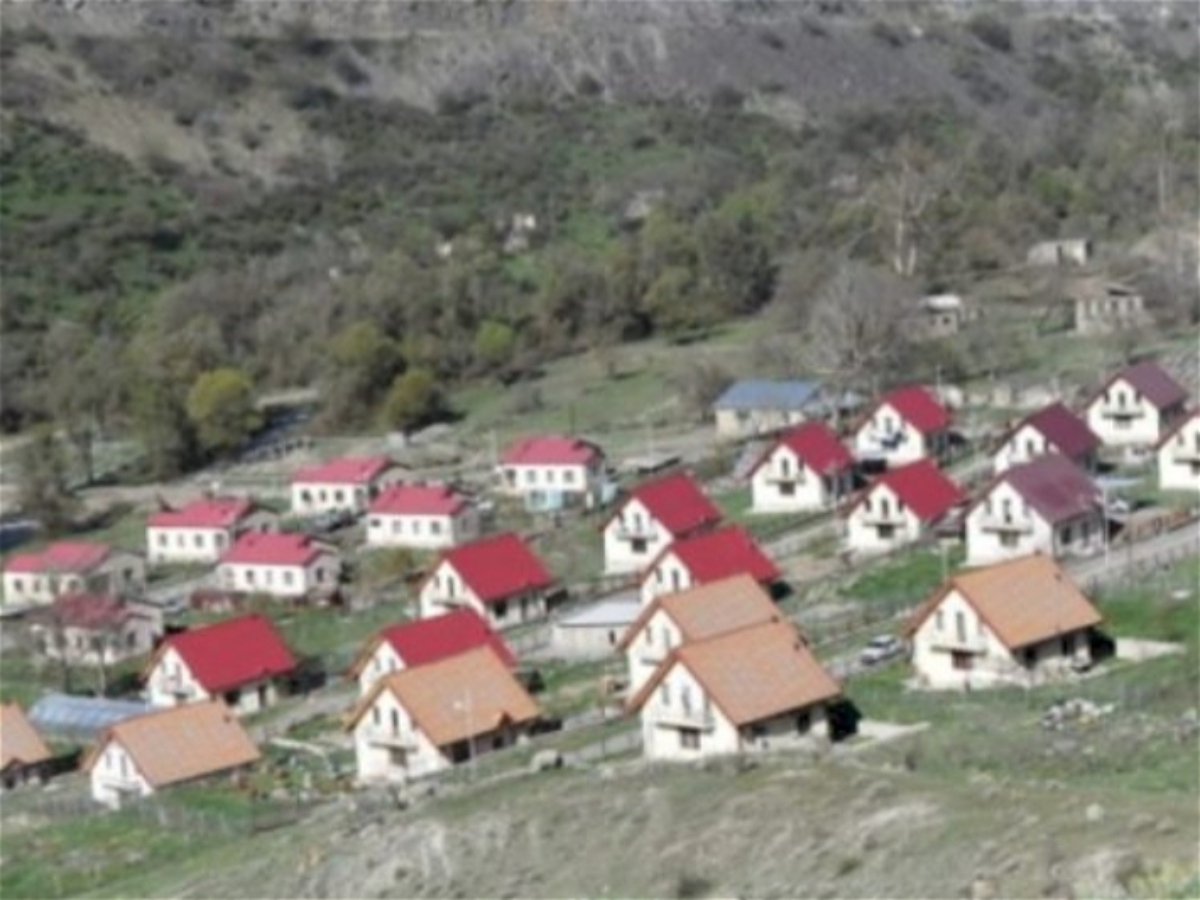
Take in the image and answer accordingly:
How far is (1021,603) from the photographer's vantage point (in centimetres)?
3331

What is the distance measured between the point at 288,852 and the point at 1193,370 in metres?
32.3

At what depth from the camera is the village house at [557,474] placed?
50219 millimetres

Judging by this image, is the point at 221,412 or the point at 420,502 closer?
the point at 420,502

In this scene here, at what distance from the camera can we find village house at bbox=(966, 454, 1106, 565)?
3969cm

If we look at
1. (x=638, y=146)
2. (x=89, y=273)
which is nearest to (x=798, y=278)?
(x=89, y=273)

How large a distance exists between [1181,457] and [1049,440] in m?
2.70

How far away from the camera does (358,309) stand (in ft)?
231

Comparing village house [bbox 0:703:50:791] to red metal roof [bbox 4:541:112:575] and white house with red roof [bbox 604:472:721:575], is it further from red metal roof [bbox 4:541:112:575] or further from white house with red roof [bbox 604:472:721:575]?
white house with red roof [bbox 604:472:721:575]

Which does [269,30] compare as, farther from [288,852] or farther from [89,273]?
[288,852]

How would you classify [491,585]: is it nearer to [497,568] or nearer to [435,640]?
[497,568]

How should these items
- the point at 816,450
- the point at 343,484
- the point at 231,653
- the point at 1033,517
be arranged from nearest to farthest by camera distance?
1. the point at 231,653
2. the point at 1033,517
3. the point at 816,450
4. the point at 343,484

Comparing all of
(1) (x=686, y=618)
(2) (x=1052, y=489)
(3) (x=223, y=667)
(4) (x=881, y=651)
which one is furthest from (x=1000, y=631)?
(3) (x=223, y=667)

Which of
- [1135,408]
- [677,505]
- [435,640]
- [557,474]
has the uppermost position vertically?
[557,474]

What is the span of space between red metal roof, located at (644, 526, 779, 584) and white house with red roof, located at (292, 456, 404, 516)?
12.9m
